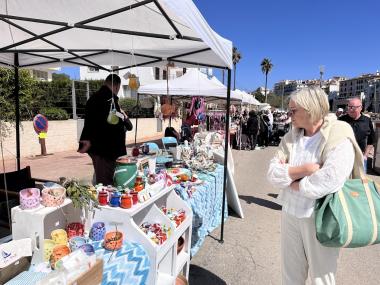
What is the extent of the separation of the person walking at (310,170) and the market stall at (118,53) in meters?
0.93

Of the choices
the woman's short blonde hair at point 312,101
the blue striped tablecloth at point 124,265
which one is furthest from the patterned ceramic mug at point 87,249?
the woman's short blonde hair at point 312,101

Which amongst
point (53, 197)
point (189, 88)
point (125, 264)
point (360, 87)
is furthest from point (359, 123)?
point (360, 87)

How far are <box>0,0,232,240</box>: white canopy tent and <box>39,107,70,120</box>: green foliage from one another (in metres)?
6.37

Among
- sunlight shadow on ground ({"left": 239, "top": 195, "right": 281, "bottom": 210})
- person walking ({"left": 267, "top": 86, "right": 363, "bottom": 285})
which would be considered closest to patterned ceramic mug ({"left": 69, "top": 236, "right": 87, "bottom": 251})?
person walking ({"left": 267, "top": 86, "right": 363, "bottom": 285})

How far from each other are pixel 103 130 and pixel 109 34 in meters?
1.23

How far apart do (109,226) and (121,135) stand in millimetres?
1661

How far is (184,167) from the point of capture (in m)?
4.22

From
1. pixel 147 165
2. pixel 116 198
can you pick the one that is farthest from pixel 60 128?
pixel 116 198

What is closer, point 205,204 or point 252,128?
point 205,204

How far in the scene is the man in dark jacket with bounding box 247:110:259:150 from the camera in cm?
1273

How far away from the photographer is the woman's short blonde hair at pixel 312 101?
1849mm

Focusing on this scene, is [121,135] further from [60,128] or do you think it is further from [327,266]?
[60,128]

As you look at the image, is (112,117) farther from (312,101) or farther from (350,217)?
(350,217)

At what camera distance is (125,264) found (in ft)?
6.21
